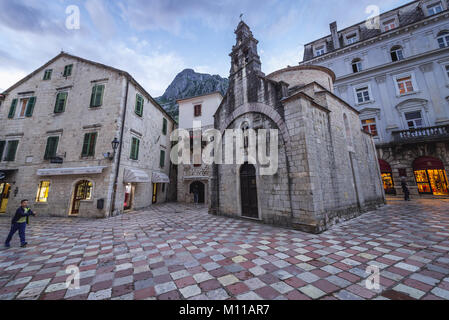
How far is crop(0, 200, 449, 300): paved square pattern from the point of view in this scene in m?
2.74

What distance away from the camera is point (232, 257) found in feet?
13.5

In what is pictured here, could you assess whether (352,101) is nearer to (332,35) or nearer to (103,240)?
(332,35)

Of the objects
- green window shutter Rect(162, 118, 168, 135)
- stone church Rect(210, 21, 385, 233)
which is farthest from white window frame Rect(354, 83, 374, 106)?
green window shutter Rect(162, 118, 168, 135)

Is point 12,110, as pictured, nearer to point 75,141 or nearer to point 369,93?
point 75,141

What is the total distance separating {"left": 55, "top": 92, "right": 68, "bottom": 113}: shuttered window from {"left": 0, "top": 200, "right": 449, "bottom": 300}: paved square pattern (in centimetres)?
1030

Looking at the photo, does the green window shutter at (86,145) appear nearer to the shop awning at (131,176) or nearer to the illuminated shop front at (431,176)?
the shop awning at (131,176)

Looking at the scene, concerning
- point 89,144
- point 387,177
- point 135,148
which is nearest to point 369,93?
point 387,177

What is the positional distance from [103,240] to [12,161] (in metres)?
13.6

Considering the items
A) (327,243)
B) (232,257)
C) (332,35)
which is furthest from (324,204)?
(332,35)

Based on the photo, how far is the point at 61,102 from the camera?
12.6 meters

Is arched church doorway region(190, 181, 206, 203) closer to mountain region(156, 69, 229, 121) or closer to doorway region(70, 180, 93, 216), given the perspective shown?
doorway region(70, 180, 93, 216)

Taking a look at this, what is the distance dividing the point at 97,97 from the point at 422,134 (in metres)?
27.3

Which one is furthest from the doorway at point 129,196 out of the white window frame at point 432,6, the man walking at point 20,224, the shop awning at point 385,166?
the white window frame at point 432,6

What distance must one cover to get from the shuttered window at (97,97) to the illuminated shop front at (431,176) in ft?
90.1
